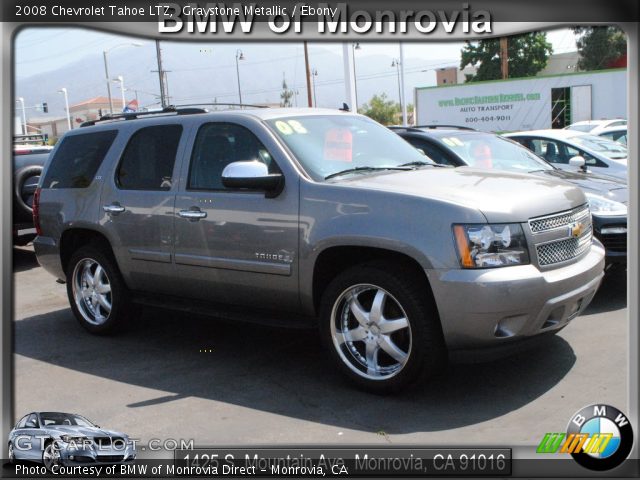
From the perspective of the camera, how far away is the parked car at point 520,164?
6387mm

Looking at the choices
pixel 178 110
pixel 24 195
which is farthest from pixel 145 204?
pixel 24 195

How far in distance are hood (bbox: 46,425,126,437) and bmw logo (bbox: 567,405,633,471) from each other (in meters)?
2.46

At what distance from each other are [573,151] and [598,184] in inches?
110

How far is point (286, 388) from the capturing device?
188 inches

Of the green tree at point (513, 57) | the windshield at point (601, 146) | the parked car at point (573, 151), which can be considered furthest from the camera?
the green tree at point (513, 57)

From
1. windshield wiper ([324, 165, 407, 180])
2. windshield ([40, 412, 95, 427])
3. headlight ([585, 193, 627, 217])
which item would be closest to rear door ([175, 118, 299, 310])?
windshield wiper ([324, 165, 407, 180])

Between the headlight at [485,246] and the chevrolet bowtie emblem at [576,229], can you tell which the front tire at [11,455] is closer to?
the headlight at [485,246]

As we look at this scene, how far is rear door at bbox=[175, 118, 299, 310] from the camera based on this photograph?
480 centimetres

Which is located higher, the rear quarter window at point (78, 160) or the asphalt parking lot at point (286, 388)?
the rear quarter window at point (78, 160)

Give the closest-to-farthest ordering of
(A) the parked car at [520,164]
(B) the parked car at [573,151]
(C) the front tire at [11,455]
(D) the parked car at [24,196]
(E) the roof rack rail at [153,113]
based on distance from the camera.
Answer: (C) the front tire at [11,455]
(E) the roof rack rail at [153,113]
(A) the parked car at [520,164]
(B) the parked car at [573,151]
(D) the parked car at [24,196]

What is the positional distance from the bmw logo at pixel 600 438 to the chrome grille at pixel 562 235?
1.07 meters

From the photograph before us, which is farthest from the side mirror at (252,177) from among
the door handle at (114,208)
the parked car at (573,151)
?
the parked car at (573,151)

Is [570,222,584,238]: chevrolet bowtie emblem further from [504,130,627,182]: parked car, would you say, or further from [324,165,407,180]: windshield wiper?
[504,130,627,182]: parked car

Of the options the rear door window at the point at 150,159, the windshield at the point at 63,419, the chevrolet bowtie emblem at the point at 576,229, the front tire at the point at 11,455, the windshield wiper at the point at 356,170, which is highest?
the rear door window at the point at 150,159
